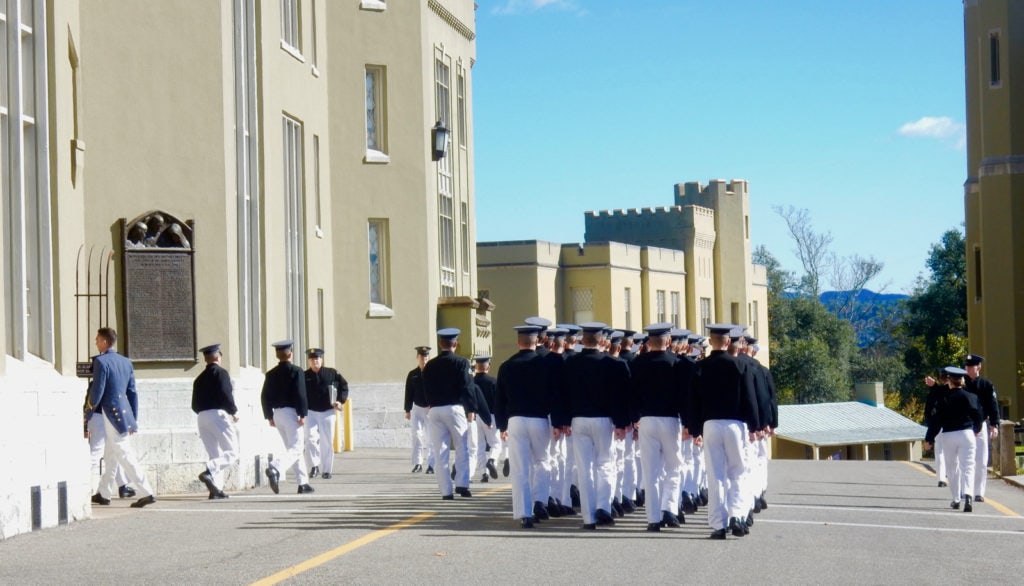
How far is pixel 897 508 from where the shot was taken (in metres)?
19.0

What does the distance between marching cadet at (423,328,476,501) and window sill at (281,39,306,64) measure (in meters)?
10.1

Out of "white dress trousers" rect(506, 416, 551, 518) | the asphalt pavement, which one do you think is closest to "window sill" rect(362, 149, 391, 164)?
the asphalt pavement

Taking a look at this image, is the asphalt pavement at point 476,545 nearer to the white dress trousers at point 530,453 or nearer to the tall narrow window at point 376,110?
the white dress trousers at point 530,453

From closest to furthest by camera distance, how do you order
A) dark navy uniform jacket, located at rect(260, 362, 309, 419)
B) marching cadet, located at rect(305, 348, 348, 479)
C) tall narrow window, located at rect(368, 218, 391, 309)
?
dark navy uniform jacket, located at rect(260, 362, 309, 419)
marching cadet, located at rect(305, 348, 348, 479)
tall narrow window, located at rect(368, 218, 391, 309)

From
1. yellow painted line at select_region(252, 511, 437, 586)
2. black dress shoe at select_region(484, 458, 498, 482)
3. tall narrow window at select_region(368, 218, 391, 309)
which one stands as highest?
tall narrow window at select_region(368, 218, 391, 309)

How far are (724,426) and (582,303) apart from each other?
5959 centimetres

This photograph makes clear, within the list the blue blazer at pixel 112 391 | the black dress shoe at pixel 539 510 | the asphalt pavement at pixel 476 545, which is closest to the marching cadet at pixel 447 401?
the asphalt pavement at pixel 476 545

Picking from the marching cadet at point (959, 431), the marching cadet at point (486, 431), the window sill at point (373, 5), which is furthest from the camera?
the window sill at point (373, 5)

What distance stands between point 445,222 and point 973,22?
884 inches

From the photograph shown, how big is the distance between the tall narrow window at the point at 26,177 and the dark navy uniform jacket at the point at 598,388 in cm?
545

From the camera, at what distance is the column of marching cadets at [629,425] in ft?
48.1

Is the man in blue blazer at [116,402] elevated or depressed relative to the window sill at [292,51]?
depressed

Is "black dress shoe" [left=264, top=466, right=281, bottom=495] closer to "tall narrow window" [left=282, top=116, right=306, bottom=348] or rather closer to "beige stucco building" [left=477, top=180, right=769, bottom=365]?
"tall narrow window" [left=282, top=116, right=306, bottom=348]

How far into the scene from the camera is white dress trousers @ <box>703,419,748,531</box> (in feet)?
47.6
